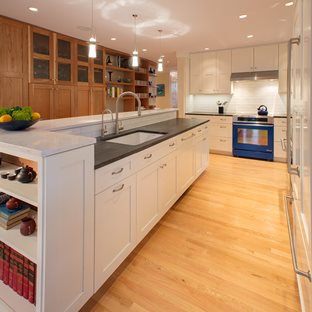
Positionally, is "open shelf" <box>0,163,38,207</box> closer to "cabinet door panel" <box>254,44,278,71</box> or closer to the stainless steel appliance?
the stainless steel appliance

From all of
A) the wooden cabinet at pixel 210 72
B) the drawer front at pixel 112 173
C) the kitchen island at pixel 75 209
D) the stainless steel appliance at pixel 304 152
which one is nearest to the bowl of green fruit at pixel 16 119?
the kitchen island at pixel 75 209

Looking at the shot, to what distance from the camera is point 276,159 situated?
5.21 metres

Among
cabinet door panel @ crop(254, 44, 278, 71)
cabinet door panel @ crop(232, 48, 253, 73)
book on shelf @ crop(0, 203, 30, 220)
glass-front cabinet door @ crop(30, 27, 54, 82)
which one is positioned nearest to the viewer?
book on shelf @ crop(0, 203, 30, 220)

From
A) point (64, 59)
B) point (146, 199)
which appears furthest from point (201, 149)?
point (64, 59)

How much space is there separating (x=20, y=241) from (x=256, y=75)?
5.42 m

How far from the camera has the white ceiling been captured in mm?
3309

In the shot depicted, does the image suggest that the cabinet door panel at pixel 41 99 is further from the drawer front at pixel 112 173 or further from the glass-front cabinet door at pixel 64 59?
the drawer front at pixel 112 173

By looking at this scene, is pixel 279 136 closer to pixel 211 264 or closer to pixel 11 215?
pixel 211 264

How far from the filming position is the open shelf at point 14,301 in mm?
1343

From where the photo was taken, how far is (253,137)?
532 cm

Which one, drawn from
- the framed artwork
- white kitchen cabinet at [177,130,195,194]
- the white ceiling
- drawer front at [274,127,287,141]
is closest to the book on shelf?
white kitchen cabinet at [177,130,195,194]

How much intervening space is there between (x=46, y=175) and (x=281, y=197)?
10.1ft

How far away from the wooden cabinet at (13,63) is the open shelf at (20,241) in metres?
3.23

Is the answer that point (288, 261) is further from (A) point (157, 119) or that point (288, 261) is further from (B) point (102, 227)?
(A) point (157, 119)
